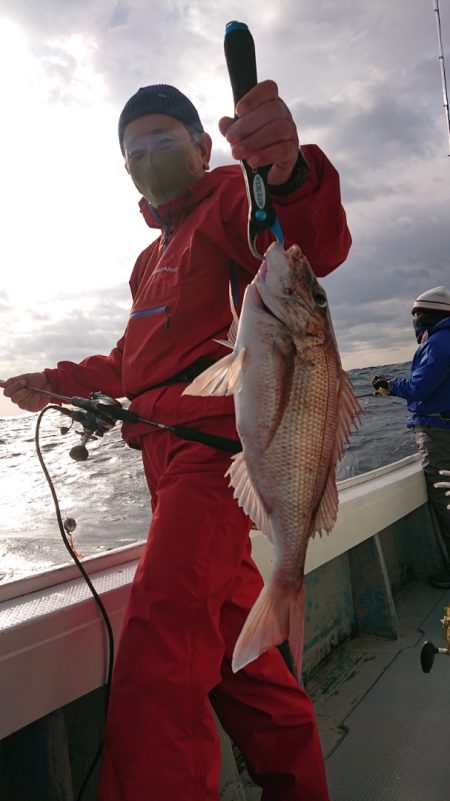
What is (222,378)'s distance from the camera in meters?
1.44

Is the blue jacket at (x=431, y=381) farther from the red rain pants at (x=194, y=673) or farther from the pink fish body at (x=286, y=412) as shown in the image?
the pink fish body at (x=286, y=412)

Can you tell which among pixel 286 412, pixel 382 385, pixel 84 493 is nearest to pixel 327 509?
pixel 286 412

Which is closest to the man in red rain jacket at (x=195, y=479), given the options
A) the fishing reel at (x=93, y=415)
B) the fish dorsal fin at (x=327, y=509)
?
the fishing reel at (x=93, y=415)

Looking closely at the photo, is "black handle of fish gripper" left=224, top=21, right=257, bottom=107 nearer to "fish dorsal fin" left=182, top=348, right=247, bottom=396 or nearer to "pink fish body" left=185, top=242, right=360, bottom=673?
"pink fish body" left=185, top=242, right=360, bottom=673

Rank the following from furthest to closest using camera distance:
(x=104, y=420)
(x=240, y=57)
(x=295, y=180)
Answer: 1. (x=104, y=420)
2. (x=295, y=180)
3. (x=240, y=57)

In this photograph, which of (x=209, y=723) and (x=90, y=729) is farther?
(x=90, y=729)

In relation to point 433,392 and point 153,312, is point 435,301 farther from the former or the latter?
point 153,312

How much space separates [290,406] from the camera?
1.51m

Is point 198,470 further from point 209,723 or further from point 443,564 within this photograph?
point 443,564

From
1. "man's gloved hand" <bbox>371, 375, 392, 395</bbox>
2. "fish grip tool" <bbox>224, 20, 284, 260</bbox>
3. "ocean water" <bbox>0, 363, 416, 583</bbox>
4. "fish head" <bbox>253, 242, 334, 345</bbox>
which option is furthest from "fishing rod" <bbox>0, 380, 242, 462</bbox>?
"man's gloved hand" <bbox>371, 375, 392, 395</bbox>

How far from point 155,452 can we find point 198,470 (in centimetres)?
30

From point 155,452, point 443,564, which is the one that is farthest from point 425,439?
point 155,452

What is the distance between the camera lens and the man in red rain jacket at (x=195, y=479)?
1.54 meters

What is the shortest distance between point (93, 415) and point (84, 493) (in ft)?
13.2
